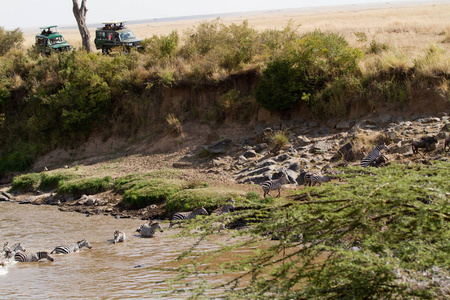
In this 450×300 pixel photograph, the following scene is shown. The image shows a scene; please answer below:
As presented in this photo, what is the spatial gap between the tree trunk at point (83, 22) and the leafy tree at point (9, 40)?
17.7 feet

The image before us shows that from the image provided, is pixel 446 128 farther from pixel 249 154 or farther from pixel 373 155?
pixel 249 154

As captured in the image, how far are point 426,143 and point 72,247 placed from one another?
9310 mm

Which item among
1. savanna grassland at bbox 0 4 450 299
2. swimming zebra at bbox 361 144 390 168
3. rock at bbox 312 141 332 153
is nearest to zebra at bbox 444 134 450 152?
savanna grassland at bbox 0 4 450 299

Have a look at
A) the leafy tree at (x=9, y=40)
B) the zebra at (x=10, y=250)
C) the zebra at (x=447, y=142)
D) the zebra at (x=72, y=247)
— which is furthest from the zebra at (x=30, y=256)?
the leafy tree at (x=9, y=40)

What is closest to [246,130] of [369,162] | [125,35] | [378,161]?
[369,162]

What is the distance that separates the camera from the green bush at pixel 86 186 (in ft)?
54.9

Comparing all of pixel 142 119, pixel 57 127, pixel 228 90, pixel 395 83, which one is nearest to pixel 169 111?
pixel 142 119

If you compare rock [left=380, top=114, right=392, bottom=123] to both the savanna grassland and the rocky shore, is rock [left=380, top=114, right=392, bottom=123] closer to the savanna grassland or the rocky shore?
the rocky shore

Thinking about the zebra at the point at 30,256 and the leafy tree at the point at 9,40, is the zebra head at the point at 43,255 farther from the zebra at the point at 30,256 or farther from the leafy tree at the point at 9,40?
the leafy tree at the point at 9,40

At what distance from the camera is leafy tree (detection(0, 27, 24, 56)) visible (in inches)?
1240

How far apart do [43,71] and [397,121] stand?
57.8ft

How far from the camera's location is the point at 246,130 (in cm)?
1883

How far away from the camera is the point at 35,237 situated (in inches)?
510

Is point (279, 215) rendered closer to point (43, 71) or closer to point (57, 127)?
point (57, 127)
